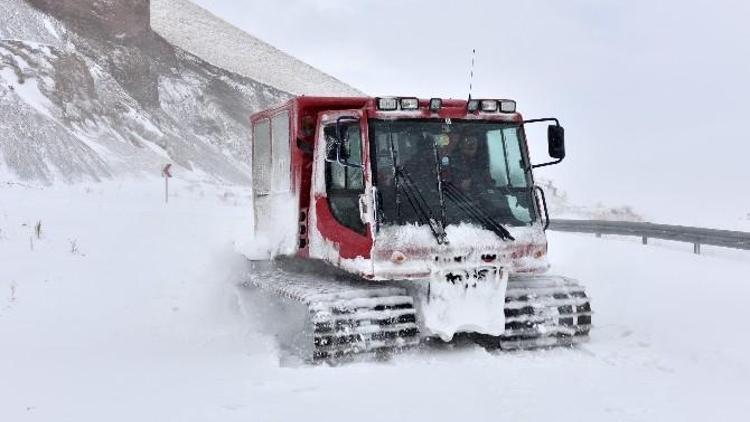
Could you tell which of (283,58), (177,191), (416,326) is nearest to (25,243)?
(416,326)

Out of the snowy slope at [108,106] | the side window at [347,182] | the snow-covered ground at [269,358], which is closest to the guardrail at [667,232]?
the snow-covered ground at [269,358]

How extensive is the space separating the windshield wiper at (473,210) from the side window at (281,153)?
2.47m

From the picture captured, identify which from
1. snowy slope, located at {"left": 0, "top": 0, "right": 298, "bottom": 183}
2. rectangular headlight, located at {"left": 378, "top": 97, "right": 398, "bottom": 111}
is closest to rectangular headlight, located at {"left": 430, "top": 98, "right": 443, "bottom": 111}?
rectangular headlight, located at {"left": 378, "top": 97, "right": 398, "bottom": 111}

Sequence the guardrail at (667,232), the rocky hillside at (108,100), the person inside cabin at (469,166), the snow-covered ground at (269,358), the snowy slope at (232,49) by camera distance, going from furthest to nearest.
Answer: the snowy slope at (232,49)
the rocky hillside at (108,100)
the guardrail at (667,232)
the person inside cabin at (469,166)
the snow-covered ground at (269,358)

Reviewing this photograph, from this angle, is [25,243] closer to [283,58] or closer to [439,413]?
[439,413]

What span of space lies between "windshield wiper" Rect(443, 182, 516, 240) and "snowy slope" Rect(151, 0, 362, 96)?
50.2 metres

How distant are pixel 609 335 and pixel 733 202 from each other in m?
40.2

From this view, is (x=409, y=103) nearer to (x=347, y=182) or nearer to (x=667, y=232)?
(x=347, y=182)

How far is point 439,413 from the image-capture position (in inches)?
225

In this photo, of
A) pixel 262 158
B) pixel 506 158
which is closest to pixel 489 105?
pixel 506 158

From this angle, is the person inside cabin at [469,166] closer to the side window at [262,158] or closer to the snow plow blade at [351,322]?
the snow plow blade at [351,322]

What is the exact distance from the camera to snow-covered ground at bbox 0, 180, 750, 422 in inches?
226

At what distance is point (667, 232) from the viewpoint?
58.5 ft

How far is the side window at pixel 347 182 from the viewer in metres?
8.10
